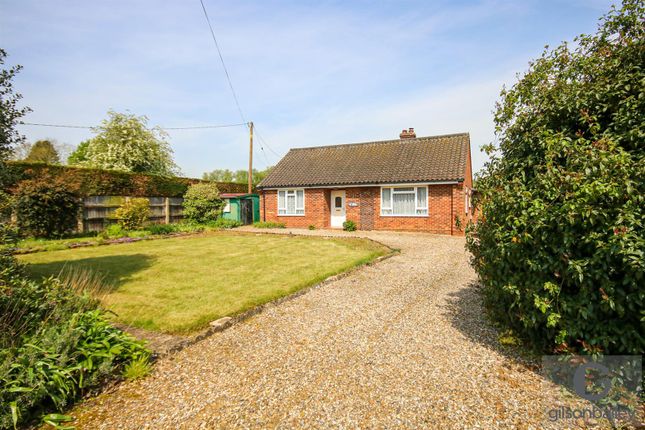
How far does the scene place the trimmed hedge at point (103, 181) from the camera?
1387 centimetres

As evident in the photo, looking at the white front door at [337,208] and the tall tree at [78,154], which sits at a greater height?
the tall tree at [78,154]

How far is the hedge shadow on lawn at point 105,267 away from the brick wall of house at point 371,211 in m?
11.0

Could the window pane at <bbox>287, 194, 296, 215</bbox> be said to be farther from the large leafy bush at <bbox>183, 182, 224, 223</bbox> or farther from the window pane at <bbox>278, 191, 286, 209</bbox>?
the large leafy bush at <bbox>183, 182, 224, 223</bbox>

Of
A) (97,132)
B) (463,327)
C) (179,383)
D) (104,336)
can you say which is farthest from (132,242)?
(97,132)

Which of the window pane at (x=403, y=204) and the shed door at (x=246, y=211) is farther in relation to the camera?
the shed door at (x=246, y=211)

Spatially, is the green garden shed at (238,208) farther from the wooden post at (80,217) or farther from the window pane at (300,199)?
the wooden post at (80,217)

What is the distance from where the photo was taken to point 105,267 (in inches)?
335

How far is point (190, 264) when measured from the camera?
8.91 meters

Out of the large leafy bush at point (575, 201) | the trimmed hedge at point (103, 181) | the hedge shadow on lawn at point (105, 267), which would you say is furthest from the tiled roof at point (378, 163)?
the large leafy bush at point (575, 201)

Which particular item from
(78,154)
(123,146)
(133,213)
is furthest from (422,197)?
(78,154)

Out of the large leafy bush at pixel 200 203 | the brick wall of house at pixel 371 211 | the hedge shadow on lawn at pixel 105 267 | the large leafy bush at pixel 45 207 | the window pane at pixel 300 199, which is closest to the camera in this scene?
the hedge shadow on lawn at pixel 105 267

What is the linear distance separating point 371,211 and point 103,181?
47.0ft

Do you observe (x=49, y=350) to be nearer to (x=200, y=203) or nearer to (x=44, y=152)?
(x=200, y=203)

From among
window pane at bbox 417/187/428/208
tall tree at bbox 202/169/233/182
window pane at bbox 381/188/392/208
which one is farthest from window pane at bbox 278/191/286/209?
tall tree at bbox 202/169/233/182
